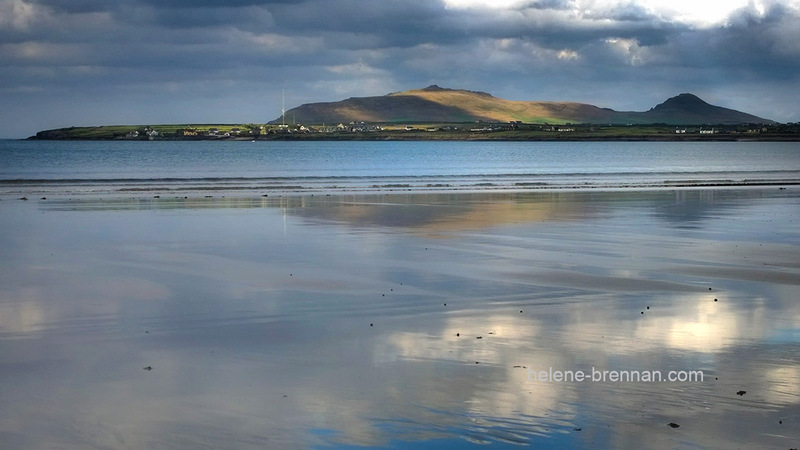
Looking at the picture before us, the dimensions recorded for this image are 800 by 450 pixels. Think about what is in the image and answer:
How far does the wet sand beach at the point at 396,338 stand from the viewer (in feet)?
27.7

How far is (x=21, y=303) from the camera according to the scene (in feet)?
46.7

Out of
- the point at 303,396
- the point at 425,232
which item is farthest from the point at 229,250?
the point at 303,396

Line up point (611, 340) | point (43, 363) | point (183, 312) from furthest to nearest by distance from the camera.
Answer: point (183, 312) → point (611, 340) → point (43, 363)

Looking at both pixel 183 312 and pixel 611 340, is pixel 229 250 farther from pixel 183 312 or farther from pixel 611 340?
pixel 611 340

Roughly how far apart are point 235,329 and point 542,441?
549cm

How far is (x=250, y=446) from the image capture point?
7957mm

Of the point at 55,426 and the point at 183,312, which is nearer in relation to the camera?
the point at 55,426

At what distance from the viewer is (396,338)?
38.7ft

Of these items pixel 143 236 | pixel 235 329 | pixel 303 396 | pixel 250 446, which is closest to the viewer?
pixel 250 446

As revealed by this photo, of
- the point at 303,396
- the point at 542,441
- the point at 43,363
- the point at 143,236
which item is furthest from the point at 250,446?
the point at 143,236

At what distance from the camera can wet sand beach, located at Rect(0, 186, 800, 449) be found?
8438mm

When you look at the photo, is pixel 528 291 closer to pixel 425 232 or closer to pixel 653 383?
pixel 653 383

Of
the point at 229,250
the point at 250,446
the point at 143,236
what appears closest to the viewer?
the point at 250,446

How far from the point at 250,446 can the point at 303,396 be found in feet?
4.67
